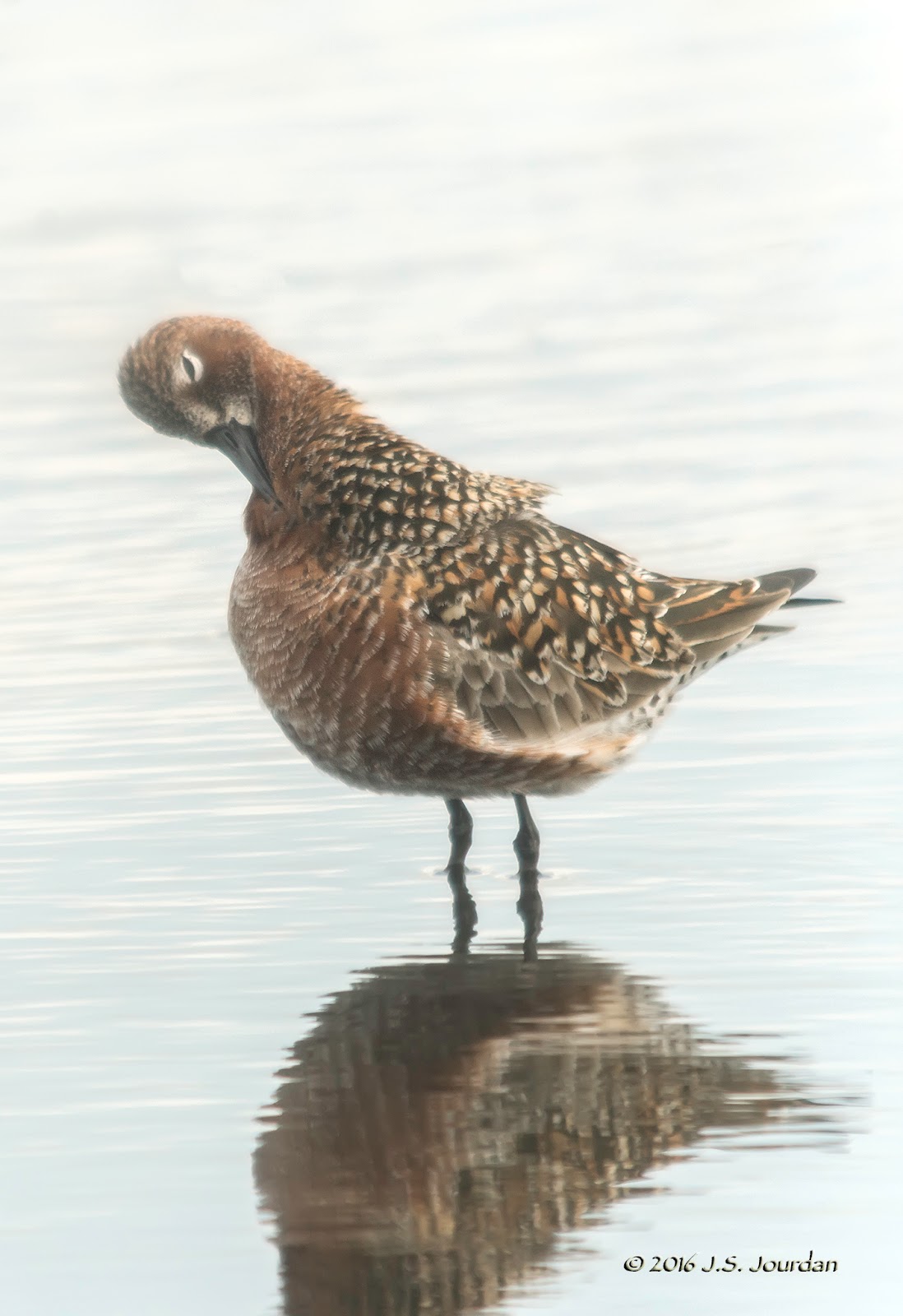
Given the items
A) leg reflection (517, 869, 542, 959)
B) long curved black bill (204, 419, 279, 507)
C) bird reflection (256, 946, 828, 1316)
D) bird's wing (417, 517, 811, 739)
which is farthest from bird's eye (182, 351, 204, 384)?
bird reflection (256, 946, 828, 1316)

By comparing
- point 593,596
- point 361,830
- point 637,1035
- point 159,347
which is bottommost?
point 637,1035

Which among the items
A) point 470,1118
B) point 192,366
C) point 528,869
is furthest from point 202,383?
point 470,1118

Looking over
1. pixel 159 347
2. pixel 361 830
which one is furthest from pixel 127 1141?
pixel 159 347

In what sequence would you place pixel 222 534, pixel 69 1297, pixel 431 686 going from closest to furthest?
pixel 69 1297 < pixel 431 686 < pixel 222 534

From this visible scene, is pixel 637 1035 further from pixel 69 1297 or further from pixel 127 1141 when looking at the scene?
pixel 69 1297

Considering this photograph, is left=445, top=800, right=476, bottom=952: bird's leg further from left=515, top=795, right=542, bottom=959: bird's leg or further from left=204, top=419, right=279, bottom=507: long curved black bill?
left=204, top=419, right=279, bottom=507: long curved black bill

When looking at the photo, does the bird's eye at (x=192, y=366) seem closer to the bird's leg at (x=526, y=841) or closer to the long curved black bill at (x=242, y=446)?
the long curved black bill at (x=242, y=446)

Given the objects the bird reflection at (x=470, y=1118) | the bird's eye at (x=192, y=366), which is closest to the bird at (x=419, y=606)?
the bird's eye at (x=192, y=366)
